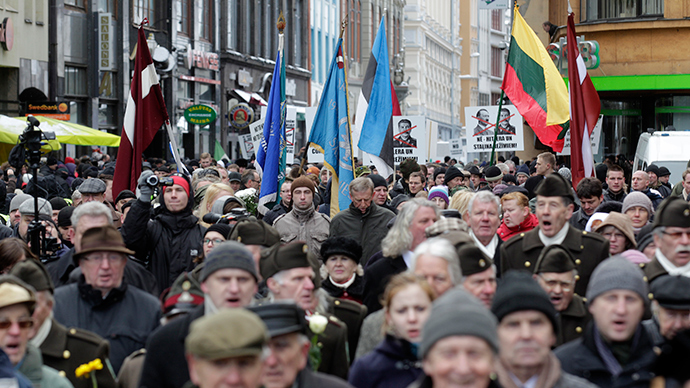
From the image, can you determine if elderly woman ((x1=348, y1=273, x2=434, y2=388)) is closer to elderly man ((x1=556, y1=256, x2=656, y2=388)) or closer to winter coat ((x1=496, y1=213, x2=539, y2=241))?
elderly man ((x1=556, y1=256, x2=656, y2=388))

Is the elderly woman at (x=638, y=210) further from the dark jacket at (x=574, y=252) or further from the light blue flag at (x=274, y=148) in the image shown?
the light blue flag at (x=274, y=148)

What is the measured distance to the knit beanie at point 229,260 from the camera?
5031mm

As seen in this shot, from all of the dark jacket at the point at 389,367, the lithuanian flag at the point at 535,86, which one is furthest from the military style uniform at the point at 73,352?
the lithuanian flag at the point at 535,86

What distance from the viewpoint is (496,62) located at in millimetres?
116688

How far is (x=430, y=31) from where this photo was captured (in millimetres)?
88500

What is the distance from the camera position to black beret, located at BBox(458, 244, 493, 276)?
230 inches

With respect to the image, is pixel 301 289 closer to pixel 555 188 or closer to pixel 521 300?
pixel 521 300

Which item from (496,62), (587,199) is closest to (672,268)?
(587,199)

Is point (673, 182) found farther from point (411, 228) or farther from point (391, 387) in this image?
point (391, 387)

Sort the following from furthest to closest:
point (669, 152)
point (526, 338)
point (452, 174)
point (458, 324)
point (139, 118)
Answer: point (669, 152) → point (452, 174) → point (139, 118) → point (526, 338) → point (458, 324)

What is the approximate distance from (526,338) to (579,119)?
9.76 m

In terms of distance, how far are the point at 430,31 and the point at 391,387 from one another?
85.2 m

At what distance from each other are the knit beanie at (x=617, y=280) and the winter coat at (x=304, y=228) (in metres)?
5.63

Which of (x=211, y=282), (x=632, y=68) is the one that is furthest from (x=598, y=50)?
(x=211, y=282)
